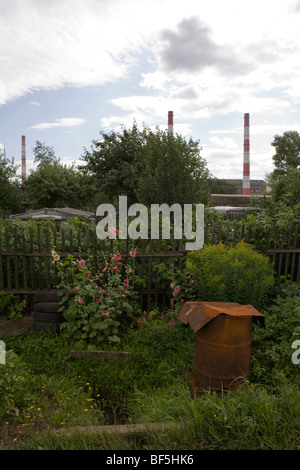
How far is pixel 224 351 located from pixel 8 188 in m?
23.8

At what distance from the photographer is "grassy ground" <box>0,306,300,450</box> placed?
7.96ft

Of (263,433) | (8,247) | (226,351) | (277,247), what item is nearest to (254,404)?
(263,433)

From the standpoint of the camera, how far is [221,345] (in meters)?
3.05

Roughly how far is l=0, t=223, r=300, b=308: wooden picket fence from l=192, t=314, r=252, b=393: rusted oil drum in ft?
6.92

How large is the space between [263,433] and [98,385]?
1651mm

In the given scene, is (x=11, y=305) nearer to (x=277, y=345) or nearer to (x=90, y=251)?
(x=90, y=251)

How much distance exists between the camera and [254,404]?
8.58 ft

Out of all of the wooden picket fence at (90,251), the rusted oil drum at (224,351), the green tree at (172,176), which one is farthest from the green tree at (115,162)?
the rusted oil drum at (224,351)

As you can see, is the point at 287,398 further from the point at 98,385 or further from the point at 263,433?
the point at 98,385

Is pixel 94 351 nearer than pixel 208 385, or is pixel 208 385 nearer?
pixel 208 385

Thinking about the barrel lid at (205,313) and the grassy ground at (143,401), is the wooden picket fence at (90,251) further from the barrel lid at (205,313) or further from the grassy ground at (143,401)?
the barrel lid at (205,313)

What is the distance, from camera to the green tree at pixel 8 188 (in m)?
24.1

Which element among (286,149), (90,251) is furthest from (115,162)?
(286,149)

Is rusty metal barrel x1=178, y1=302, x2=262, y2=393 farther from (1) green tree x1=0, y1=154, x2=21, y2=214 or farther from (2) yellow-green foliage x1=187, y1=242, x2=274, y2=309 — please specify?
(1) green tree x1=0, y1=154, x2=21, y2=214
